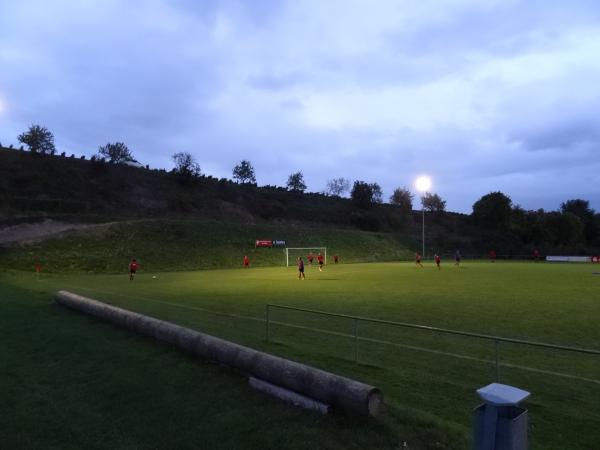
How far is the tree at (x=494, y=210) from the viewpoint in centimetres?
10694

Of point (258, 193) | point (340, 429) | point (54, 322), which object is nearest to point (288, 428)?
point (340, 429)

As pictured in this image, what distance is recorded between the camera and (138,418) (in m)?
6.60

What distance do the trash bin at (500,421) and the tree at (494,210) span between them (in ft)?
364

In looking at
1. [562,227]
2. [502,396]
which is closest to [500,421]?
[502,396]

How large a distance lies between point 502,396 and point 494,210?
11349cm

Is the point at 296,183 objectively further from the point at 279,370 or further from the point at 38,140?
the point at 279,370

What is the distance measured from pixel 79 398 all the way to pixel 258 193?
98.6 metres

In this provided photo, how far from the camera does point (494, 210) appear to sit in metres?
108

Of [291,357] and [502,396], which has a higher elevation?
[502,396]

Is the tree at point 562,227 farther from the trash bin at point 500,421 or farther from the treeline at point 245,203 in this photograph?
the trash bin at point 500,421

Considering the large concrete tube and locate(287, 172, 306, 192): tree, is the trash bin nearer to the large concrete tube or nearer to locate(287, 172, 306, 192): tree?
the large concrete tube

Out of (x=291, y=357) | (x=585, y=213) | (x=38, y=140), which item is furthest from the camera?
(x=585, y=213)

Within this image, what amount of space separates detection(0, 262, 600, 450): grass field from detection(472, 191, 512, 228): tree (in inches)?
3771

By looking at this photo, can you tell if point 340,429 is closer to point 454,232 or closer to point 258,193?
point 258,193
